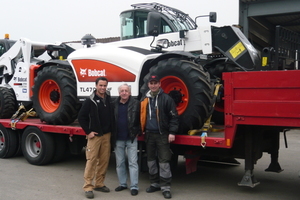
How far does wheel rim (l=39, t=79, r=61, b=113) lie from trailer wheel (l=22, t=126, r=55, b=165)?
0.52 m

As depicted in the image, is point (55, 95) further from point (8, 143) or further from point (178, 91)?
point (178, 91)

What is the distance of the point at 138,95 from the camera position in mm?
7020

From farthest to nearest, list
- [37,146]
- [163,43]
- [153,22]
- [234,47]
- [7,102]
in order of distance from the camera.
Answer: [7,102] < [37,146] < [163,43] < [234,47] < [153,22]

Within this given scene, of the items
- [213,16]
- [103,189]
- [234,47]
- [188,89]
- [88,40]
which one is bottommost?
[103,189]

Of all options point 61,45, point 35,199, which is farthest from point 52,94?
point 35,199

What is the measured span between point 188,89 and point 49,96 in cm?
356

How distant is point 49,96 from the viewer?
852cm

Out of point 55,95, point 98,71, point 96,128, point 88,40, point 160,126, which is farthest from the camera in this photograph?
point 55,95

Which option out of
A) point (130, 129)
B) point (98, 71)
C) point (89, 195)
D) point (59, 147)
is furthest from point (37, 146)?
point (130, 129)

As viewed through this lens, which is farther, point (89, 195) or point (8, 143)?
point (8, 143)

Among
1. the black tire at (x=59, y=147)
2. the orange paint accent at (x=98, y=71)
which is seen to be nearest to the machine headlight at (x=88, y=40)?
the orange paint accent at (x=98, y=71)

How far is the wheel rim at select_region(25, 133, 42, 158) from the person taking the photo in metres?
8.62

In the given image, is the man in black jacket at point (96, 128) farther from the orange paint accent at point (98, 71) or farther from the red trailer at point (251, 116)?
the red trailer at point (251, 116)

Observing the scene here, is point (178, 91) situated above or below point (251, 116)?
above
